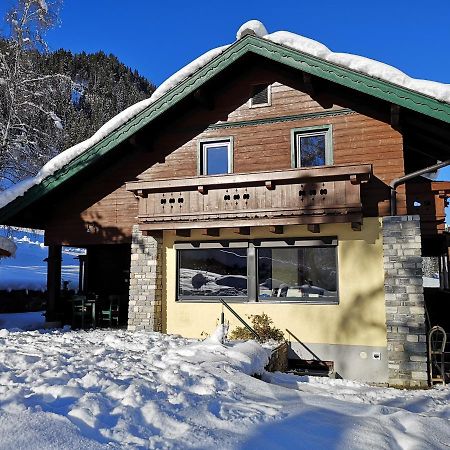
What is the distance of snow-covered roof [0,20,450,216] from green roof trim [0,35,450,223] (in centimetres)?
13

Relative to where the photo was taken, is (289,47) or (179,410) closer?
(179,410)

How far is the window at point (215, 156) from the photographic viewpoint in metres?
11.6

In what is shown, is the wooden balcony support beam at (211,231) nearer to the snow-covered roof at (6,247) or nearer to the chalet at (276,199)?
the chalet at (276,199)

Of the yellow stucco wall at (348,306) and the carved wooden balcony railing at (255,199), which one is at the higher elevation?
the carved wooden balcony railing at (255,199)

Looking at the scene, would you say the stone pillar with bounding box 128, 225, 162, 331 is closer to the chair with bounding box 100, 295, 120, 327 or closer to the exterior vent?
the chair with bounding box 100, 295, 120, 327

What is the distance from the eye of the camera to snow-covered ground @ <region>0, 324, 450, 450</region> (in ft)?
11.4

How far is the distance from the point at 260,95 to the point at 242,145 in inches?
57.7

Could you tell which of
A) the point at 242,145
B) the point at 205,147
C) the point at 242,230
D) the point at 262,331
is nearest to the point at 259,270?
the point at 242,230

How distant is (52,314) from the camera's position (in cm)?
1285

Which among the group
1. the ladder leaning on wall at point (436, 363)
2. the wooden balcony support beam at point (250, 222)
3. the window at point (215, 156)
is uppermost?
the window at point (215, 156)

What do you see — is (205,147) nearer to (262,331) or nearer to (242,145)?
(242,145)

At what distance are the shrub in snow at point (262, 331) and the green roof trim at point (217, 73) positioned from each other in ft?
19.0

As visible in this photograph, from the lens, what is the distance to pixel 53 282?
516 inches

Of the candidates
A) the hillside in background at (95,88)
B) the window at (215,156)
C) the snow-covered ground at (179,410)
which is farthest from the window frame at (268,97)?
the hillside in background at (95,88)
